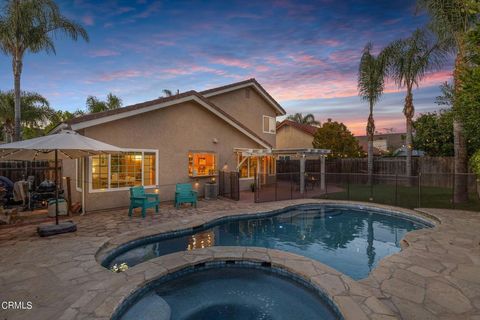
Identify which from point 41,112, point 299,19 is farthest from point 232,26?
point 41,112

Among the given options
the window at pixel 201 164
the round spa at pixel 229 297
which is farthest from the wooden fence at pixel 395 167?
the round spa at pixel 229 297

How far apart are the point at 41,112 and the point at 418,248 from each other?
84.5 ft

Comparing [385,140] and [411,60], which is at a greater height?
[411,60]

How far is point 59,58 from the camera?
15.8 m

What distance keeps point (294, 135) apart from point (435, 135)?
13.3 metres

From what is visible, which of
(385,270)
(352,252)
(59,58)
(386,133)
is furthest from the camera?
(386,133)

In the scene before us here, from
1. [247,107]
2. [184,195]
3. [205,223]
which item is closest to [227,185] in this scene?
[184,195]

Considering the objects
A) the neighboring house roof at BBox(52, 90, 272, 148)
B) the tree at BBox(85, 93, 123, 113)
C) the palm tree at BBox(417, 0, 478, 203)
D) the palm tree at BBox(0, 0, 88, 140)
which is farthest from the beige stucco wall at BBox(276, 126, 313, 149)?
the palm tree at BBox(0, 0, 88, 140)

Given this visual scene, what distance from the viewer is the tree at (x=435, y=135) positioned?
19.5m

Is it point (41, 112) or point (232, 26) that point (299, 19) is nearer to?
point (232, 26)

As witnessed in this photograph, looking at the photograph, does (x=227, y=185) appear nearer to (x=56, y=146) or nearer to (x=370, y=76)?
(x=56, y=146)

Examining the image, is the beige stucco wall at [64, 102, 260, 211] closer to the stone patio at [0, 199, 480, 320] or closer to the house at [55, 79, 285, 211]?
the house at [55, 79, 285, 211]

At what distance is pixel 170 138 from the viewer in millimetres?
12773

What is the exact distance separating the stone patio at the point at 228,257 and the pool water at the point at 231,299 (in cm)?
30
